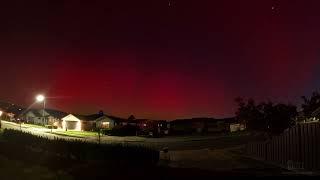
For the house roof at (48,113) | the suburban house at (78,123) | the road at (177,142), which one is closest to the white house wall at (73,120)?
the suburban house at (78,123)

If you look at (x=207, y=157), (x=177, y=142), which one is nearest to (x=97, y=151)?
(x=207, y=157)

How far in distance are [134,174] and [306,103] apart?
1366 inches

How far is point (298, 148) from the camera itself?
91.1 feet

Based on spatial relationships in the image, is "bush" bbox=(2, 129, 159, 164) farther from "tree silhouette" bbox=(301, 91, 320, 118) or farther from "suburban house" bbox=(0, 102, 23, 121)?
"suburban house" bbox=(0, 102, 23, 121)

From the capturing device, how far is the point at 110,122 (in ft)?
339

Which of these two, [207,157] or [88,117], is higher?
[88,117]

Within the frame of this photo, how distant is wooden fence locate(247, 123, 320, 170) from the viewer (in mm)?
25484

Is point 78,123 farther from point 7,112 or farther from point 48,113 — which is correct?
point 7,112

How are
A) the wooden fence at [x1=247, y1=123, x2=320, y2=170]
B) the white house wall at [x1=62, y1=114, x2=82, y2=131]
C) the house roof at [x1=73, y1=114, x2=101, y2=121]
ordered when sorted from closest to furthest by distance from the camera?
the wooden fence at [x1=247, y1=123, x2=320, y2=170], the white house wall at [x1=62, y1=114, x2=82, y2=131], the house roof at [x1=73, y1=114, x2=101, y2=121]

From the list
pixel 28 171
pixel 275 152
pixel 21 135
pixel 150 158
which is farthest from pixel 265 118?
pixel 28 171

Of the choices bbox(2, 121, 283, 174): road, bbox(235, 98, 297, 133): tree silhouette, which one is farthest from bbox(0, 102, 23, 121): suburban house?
bbox(235, 98, 297, 133): tree silhouette

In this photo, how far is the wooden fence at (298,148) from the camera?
25.5 metres

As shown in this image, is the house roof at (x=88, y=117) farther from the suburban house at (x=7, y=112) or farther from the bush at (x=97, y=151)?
the bush at (x=97, y=151)

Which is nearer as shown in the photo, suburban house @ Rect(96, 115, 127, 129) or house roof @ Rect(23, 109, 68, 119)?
suburban house @ Rect(96, 115, 127, 129)
